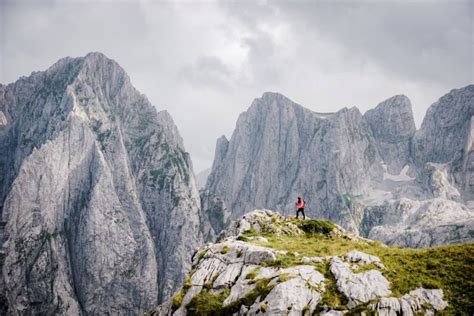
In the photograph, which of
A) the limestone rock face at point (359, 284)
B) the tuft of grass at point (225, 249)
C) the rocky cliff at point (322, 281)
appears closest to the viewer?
the rocky cliff at point (322, 281)

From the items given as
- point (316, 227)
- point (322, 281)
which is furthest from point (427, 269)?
point (316, 227)

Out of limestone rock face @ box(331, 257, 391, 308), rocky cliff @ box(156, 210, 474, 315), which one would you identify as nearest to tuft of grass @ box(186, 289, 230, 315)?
rocky cliff @ box(156, 210, 474, 315)

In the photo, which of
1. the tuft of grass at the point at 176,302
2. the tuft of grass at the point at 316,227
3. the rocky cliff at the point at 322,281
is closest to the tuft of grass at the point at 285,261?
the rocky cliff at the point at 322,281

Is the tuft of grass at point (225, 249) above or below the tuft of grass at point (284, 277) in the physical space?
above

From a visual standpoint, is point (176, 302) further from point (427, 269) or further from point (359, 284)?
point (427, 269)

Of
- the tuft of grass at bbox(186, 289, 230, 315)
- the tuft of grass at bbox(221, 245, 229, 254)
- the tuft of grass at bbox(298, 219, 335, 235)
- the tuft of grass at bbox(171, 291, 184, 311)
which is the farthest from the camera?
the tuft of grass at bbox(298, 219, 335, 235)

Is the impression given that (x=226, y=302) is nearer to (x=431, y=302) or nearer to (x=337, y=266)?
(x=337, y=266)

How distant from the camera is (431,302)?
27453 millimetres

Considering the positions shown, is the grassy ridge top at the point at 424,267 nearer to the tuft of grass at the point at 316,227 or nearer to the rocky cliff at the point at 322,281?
the rocky cliff at the point at 322,281

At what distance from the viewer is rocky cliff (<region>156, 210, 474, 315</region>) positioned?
27828 mm

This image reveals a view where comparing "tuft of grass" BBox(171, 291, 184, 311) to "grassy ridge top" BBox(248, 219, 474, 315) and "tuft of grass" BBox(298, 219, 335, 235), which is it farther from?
"tuft of grass" BBox(298, 219, 335, 235)

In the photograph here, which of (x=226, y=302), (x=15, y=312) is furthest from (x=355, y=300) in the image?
(x=15, y=312)

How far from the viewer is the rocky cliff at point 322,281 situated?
2783cm

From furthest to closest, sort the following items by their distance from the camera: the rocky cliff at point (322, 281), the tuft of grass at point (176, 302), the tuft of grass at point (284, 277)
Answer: the tuft of grass at point (176, 302) → the tuft of grass at point (284, 277) → the rocky cliff at point (322, 281)
